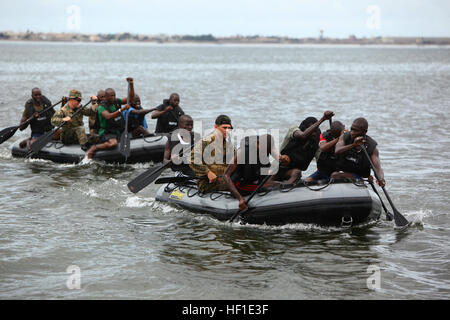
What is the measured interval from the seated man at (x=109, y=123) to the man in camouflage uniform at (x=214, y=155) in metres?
4.68

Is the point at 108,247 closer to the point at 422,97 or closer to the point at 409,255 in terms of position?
the point at 409,255

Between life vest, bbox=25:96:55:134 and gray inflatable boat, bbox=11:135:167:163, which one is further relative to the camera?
life vest, bbox=25:96:55:134

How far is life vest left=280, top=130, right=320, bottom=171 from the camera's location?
10.5 m

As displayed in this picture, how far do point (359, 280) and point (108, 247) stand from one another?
3.86 metres

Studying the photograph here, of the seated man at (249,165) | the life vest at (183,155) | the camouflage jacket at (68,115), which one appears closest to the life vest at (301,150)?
the seated man at (249,165)

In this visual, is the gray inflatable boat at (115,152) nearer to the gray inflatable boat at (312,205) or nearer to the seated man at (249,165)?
the gray inflatable boat at (312,205)

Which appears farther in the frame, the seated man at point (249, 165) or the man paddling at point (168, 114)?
the man paddling at point (168, 114)

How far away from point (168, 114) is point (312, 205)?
20.6 feet

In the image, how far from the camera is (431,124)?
25.5 m

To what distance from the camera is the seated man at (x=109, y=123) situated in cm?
1509

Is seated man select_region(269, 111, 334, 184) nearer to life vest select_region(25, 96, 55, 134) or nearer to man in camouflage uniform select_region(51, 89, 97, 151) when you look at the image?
man in camouflage uniform select_region(51, 89, 97, 151)

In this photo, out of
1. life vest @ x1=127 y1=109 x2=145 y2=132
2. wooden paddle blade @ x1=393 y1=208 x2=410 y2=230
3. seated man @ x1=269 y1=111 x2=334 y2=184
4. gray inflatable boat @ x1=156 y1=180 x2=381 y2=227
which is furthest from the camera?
life vest @ x1=127 y1=109 x2=145 y2=132

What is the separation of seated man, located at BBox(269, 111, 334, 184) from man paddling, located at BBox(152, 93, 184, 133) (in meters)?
5.03

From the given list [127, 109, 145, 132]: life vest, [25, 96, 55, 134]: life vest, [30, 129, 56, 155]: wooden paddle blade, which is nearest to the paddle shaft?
[127, 109, 145, 132]: life vest
